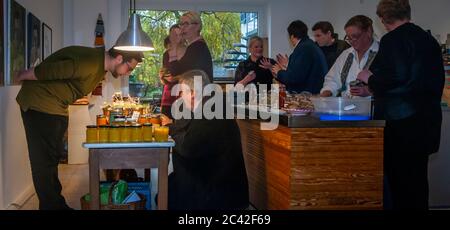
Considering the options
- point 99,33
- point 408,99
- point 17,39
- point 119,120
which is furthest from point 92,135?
point 408,99

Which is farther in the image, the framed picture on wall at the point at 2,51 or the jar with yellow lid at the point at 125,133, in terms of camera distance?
the framed picture on wall at the point at 2,51

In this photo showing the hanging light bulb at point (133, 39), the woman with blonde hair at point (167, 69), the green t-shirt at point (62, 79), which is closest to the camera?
the green t-shirt at point (62, 79)

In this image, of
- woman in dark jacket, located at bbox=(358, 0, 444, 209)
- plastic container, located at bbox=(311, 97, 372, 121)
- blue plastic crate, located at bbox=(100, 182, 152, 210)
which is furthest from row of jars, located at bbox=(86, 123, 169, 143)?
woman in dark jacket, located at bbox=(358, 0, 444, 209)

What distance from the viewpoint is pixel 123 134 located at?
1.94 metres

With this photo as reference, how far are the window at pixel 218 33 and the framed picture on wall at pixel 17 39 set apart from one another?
78cm

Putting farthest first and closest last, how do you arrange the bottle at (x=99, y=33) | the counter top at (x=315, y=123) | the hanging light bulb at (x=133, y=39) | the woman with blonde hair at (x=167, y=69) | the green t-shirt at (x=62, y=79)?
the bottle at (x=99, y=33)
the woman with blonde hair at (x=167, y=69)
the hanging light bulb at (x=133, y=39)
the green t-shirt at (x=62, y=79)
the counter top at (x=315, y=123)

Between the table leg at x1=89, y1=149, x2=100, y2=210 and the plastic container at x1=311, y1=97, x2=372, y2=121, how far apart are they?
85 centimetres

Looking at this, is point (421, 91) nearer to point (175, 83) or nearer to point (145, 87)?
point (175, 83)

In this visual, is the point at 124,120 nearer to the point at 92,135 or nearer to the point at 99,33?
the point at 92,135

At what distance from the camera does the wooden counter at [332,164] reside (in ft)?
6.11

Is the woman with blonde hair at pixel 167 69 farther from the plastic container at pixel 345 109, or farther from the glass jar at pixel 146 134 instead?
the plastic container at pixel 345 109

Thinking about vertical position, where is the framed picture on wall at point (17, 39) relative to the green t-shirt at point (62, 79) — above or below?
above

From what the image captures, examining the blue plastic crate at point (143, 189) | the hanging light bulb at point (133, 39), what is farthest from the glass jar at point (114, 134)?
the hanging light bulb at point (133, 39)
